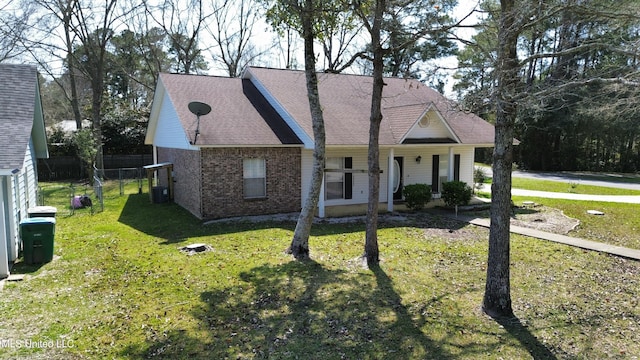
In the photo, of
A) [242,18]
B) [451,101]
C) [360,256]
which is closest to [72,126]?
[242,18]

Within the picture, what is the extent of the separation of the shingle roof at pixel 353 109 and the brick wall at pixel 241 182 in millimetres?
1536

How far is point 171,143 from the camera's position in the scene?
17.8 metres

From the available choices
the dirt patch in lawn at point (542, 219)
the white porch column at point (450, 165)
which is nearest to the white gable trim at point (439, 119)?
the white porch column at point (450, 165)

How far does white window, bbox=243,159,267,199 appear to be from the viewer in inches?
600

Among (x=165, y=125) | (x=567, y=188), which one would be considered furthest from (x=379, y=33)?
(x=567, y=188)

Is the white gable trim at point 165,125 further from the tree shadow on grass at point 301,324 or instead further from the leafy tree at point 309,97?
the tree shadow on grass at point 301,324

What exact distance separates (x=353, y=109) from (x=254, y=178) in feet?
19.2

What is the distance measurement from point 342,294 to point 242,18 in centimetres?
3420

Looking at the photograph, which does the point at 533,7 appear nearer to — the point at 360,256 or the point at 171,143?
the point at 360,256

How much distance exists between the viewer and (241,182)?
1505cm

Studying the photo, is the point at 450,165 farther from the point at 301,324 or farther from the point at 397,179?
the point at 301,324

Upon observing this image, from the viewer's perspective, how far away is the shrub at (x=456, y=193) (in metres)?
17.0

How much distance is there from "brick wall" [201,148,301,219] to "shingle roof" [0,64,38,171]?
5.11 meters

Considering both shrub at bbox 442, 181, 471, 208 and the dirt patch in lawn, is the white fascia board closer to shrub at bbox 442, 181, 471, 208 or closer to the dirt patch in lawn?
shrub at bbox 442, 181, 471, 208
